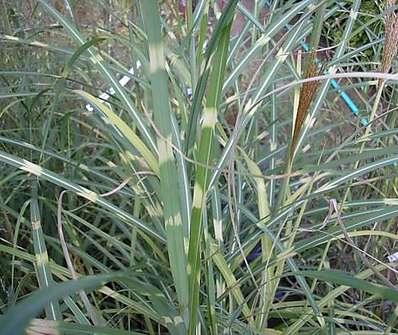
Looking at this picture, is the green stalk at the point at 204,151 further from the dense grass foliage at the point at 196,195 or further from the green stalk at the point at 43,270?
the green stalk at the point at 43,270

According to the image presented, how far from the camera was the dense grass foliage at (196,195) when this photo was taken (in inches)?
23.6

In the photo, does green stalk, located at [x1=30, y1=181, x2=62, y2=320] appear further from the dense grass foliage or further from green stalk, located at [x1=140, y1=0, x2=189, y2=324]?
green stalk, located at [x1=140, y1=0, x2=189, y2=324]

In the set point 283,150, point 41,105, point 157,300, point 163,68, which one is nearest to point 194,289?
point 157,300

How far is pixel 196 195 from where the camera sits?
60 cm

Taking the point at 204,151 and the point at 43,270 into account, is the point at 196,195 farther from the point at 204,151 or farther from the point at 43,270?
the point at 43,270

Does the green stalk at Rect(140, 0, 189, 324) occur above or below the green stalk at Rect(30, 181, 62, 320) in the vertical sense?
above

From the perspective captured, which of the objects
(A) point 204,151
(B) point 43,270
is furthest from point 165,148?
(B) point 43,270

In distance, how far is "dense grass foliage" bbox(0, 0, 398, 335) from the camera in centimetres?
60

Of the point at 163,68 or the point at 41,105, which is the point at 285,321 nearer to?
the point at 163,68

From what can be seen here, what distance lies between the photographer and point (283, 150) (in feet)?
3.37

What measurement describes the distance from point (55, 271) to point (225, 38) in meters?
0.41

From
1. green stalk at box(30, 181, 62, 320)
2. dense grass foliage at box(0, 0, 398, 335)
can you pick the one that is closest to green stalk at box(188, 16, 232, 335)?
dense grass foliage at box(0, 0, 398, 335)

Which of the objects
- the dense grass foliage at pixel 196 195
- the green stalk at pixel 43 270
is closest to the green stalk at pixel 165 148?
the dense grass foliage at pixel 196 195

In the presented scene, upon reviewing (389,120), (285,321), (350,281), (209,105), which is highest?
(209,105)
